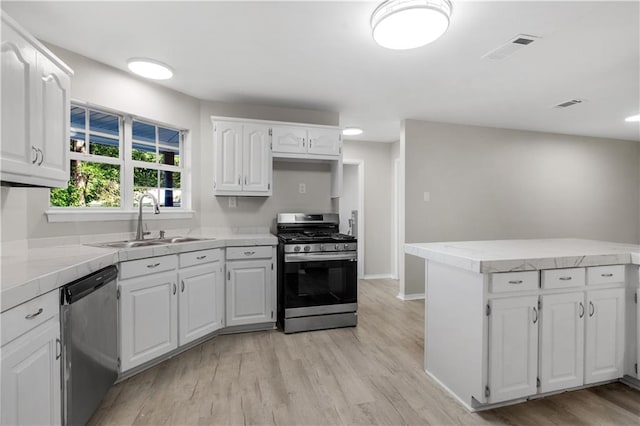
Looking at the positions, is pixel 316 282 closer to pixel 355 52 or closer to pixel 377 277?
pixel 355 52

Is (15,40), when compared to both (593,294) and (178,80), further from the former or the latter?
(593,294)

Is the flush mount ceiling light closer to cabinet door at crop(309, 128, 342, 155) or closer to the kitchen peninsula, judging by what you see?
the kitchen peninsula

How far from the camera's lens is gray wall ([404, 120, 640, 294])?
13.8 ft

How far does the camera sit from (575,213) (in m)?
5.16

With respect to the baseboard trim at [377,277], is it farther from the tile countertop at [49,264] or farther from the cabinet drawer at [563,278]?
the cabinet drawer at [563,278]

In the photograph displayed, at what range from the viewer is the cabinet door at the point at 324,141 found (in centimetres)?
346

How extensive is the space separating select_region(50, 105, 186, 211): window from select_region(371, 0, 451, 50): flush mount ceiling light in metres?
2.40

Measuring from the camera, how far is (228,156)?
3.22m

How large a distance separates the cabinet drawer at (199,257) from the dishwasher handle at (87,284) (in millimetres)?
565

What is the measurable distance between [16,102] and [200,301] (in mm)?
1801

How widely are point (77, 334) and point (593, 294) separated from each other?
3.01 meters

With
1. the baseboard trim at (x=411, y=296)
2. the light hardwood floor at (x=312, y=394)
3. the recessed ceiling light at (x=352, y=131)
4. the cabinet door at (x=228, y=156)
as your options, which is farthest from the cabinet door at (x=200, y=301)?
the recessed ceiling light at (x=352, y=131)

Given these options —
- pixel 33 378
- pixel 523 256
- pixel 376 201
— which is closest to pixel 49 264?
pixel 33 378

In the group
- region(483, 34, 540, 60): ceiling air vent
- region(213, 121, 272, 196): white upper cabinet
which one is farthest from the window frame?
region(483, 34, 540, 60): ceiling air vent
